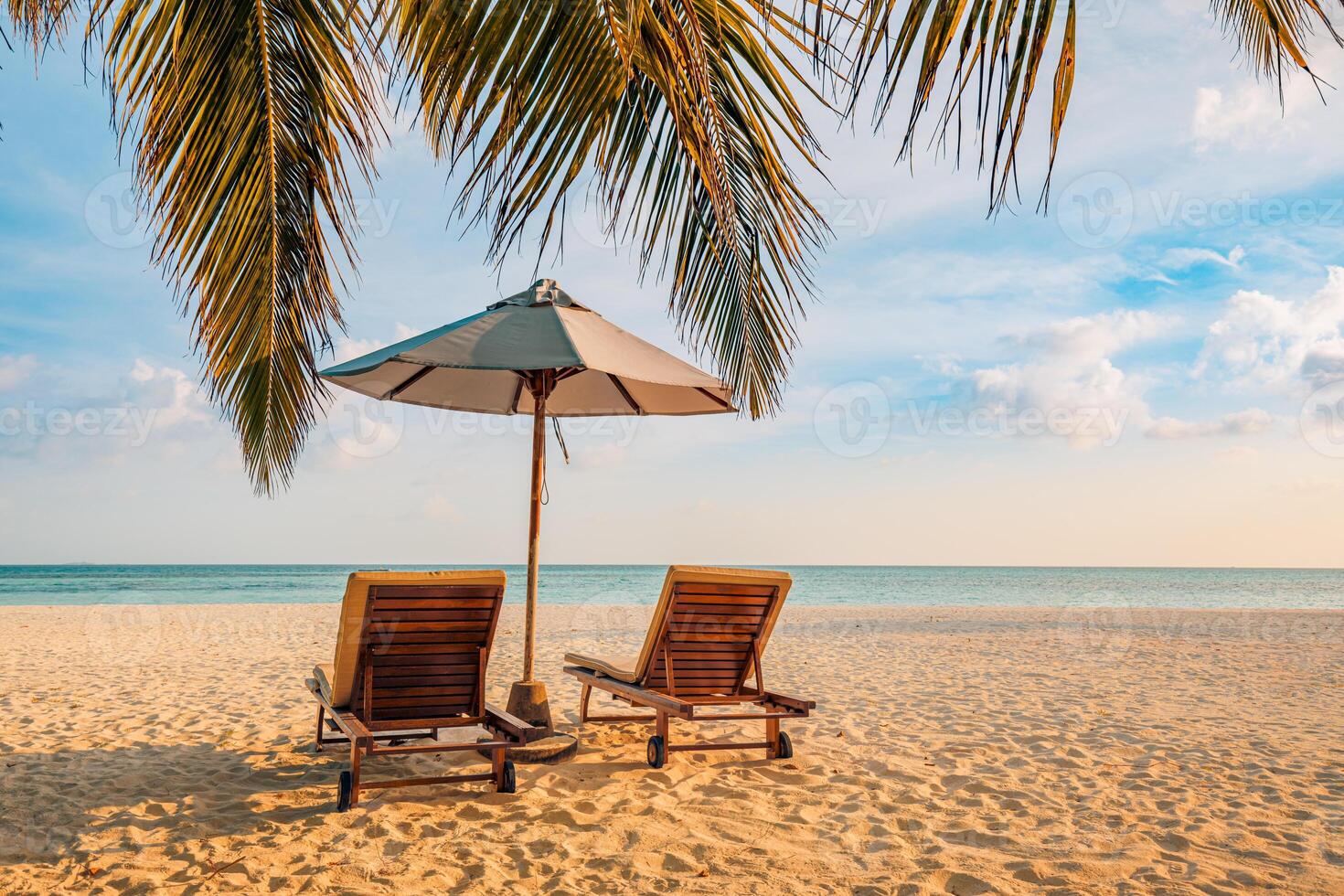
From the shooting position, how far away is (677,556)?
5809 cm

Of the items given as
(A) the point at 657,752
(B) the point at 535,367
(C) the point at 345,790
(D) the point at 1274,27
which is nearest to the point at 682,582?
(A) the point at 657,752

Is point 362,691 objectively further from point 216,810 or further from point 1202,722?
point 1202,722

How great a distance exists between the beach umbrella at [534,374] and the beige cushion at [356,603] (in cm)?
45

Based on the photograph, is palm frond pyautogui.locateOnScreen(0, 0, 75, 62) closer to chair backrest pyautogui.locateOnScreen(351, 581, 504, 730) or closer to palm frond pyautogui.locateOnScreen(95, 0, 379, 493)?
palm frond pyautogui.locateOnScreen(95, 0, 379, 493)

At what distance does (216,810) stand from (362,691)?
70cm

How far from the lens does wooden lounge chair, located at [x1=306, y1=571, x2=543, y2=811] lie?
12.0 ft

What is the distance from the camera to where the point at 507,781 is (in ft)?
12.6

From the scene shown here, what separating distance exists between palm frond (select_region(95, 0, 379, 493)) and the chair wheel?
2288mm

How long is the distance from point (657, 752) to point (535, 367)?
202 centimetres

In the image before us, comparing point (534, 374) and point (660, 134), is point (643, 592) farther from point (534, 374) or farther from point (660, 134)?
point (660, 134)

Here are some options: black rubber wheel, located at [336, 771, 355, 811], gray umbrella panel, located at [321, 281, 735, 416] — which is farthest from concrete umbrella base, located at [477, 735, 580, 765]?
gray umbrella panel, located at [321, 281, 735, 416]

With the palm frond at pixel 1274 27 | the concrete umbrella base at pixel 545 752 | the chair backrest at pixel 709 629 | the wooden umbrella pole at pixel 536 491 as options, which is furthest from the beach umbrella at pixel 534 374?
the palm frond at pixel 1274 27

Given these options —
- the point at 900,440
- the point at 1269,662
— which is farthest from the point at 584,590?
the point at 1269,662

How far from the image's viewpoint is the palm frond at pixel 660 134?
1.71 metres
